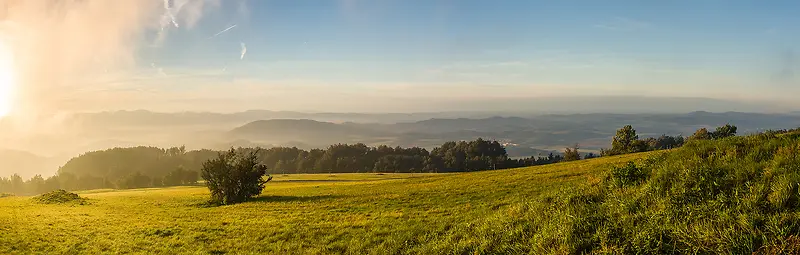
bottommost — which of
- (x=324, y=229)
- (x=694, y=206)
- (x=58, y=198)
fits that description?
(x=58, y=198)

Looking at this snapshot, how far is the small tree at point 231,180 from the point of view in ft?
140

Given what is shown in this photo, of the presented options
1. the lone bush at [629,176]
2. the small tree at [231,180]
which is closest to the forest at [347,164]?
the small tree at [231,180]

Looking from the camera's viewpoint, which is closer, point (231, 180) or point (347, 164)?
point (231, 180)

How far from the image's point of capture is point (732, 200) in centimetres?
786

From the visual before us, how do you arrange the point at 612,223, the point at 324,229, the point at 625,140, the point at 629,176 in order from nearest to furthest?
the point at 612,223
the point at 629,176
the point at 324,229
the point at 625,140

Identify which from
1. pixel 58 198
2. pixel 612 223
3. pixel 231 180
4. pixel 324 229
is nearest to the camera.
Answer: pixel 612 223

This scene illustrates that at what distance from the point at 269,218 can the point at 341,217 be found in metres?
5.48

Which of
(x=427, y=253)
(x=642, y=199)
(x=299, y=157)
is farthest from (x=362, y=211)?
(x=299, y=157)

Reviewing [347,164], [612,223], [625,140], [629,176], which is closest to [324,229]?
[629,176]

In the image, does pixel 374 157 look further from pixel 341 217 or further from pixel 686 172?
pixel 686 172

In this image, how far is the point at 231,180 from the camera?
42.8 m

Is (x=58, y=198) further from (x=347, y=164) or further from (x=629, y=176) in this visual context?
(x=347, y=164)

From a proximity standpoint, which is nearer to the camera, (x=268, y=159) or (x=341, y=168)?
(x=341, y=168)

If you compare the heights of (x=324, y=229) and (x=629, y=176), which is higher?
(x=629, y=176)
